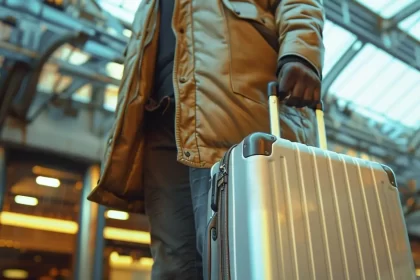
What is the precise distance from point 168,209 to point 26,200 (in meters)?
→ 4.35

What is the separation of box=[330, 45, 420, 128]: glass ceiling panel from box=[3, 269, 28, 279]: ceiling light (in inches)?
234

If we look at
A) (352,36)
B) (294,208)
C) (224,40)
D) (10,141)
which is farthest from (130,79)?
(352,36)

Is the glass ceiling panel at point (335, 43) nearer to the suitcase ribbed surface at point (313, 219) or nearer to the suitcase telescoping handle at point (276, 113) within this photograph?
the suitcase telescoping handle at point (276, 113)

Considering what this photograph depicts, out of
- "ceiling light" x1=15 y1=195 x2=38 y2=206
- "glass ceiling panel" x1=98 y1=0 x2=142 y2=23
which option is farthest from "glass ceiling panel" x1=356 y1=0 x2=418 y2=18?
"ceiling light" x1=15 y1=195 x2=38 y2=206

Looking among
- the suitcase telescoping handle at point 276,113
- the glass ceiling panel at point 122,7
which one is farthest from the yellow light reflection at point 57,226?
the suitcase telescoping handle at point 276,113

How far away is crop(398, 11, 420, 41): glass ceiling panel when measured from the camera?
7805 millimetres

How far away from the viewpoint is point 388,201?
103cm

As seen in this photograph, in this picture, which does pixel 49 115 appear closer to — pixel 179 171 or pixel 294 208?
pixel 179 171

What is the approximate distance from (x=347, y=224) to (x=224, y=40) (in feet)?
1.75

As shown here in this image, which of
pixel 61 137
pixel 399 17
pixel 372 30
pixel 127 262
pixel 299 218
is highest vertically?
pixel 399 17

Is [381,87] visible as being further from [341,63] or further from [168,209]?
[168,209]

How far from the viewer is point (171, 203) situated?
48.1 inches

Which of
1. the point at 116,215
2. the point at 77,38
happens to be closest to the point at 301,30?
the point at 77,38

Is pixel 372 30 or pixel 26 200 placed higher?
pixel 372 30
